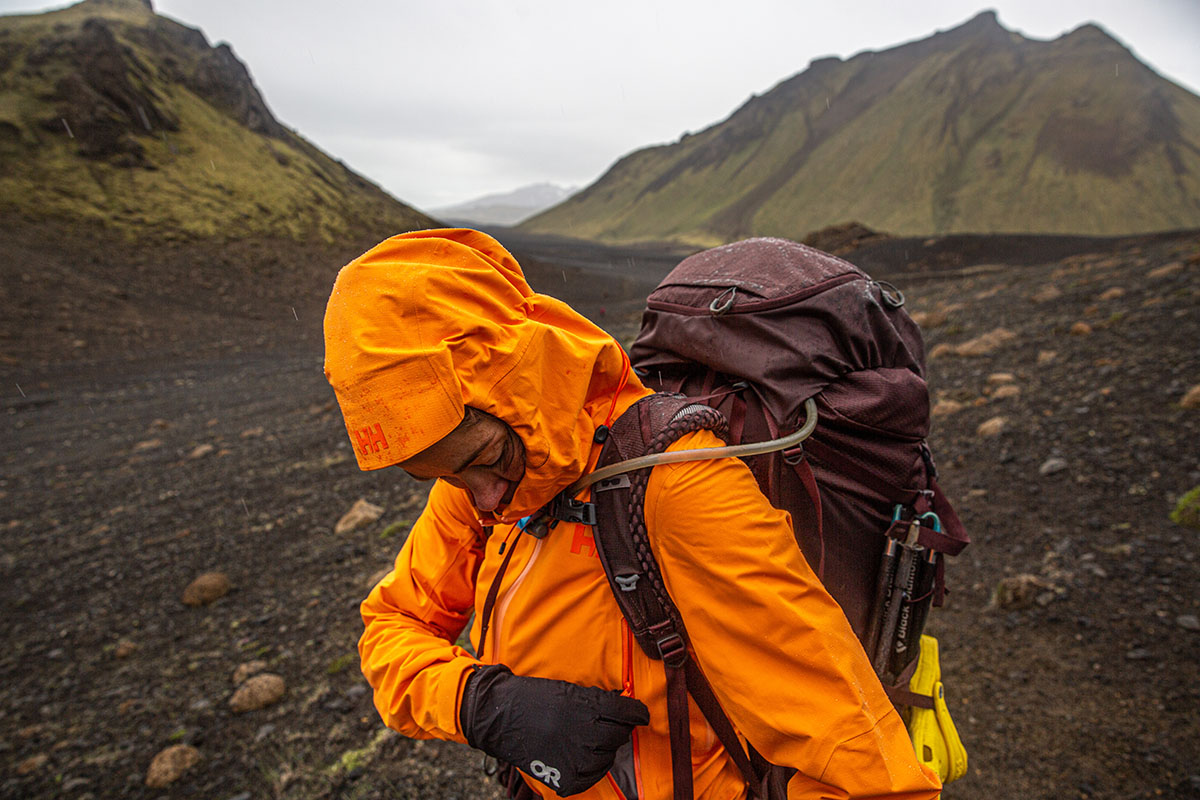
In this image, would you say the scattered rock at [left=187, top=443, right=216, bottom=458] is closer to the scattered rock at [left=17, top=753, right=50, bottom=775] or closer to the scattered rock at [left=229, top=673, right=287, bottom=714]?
the scattered rock at [left=17, top=753, right=50, bottom=775]

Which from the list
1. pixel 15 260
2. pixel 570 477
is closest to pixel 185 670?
pixel 570 477

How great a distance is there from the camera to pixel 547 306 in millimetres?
1674

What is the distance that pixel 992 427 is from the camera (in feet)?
21.4

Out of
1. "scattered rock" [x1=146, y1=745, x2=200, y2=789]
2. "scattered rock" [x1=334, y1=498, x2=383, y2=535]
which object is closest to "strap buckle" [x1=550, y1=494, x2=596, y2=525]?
"scattered rock" [x1=146, y1=745, x2=200, y2=789]

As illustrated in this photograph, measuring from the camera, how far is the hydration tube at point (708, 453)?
1510mm

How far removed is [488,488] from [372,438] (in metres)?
0.35

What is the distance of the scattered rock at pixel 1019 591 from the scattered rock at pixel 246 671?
562 centimetres

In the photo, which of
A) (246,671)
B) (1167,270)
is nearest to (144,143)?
(246,671)

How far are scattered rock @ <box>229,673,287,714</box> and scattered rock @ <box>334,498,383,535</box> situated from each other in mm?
2490

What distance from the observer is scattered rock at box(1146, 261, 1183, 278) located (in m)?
9.96

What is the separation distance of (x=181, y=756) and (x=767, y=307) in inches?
180

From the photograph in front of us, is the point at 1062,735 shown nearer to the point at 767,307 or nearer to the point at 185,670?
the point at 767,307

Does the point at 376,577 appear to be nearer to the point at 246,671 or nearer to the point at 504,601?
the point at 246,671

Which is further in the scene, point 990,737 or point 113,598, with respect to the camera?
point 113,598
